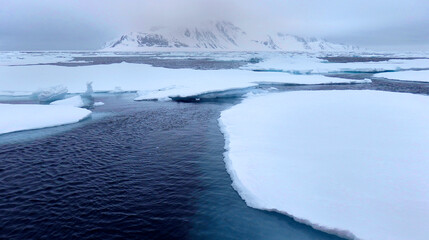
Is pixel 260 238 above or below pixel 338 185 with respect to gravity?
below

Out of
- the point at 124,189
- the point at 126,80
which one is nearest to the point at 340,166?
the point at 124,189

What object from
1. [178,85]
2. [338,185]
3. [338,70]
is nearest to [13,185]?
[338,185]

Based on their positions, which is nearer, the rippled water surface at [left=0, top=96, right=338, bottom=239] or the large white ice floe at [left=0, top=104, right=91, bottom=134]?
→ the rippled water surface at [left=0, top=96, right=338, bottom=239]

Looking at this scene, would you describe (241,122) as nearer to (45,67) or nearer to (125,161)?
(125,161)

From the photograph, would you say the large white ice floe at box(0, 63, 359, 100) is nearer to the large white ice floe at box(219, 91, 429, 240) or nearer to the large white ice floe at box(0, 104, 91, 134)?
the large white ice floe at box(0, 104, 91, 134)

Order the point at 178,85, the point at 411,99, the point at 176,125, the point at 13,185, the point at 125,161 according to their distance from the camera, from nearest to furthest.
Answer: the point at 13,185 < the point at 125,161 < the point at 176,125 < the point at 411,99 < the point at 178,85

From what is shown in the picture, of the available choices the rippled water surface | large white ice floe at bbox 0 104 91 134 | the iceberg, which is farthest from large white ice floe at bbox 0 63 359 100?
the rippled water surface
